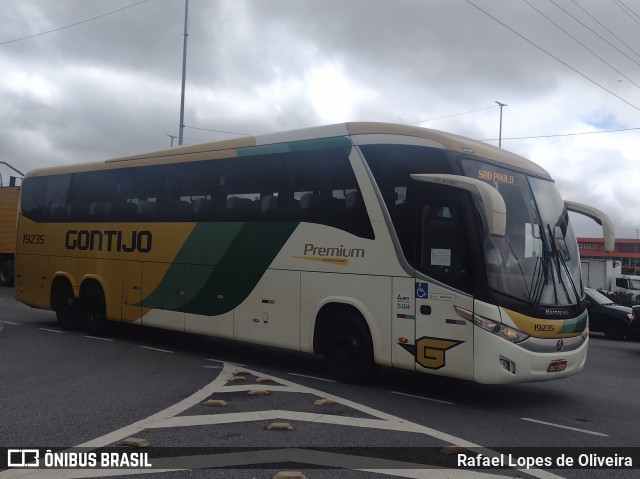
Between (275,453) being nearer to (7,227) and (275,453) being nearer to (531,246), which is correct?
(531,246)

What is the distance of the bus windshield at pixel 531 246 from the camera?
28.3 feet

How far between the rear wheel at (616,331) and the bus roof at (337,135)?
1094 cm

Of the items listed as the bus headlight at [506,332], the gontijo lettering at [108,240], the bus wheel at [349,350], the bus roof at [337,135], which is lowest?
the bus wheel at [349,350]

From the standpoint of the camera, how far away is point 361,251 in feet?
32.3

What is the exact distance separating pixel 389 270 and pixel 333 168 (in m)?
1.92

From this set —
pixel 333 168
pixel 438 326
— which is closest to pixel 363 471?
pixel 438 326

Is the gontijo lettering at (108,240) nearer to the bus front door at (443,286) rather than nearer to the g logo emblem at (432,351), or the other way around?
the bus front door at (443,286)

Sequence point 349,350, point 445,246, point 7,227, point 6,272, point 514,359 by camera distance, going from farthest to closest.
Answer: point 6,272 → point 7,227 → point 349,350 → point 445,246 → point 514,359

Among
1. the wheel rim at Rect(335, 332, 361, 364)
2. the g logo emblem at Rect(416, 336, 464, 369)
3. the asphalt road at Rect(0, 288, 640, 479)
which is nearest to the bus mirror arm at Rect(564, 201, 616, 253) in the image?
the asphalt road at Rect(0, 288, 640, 479)

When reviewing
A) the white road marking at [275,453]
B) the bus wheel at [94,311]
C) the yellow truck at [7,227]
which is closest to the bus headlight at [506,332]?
the white road marking at [275,453]

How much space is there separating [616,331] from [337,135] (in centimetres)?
1305

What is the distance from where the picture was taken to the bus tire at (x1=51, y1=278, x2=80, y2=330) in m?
15.7

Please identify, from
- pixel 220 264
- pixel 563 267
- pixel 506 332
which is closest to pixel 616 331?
pixel 563 267

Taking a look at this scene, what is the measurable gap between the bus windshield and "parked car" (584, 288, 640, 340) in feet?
34.6
